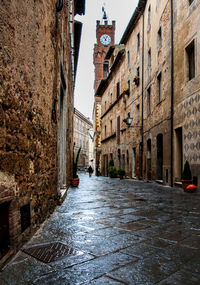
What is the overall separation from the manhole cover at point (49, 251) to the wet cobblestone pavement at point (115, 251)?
0.03 m

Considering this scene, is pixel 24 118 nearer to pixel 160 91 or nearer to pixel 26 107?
pixel 26 107

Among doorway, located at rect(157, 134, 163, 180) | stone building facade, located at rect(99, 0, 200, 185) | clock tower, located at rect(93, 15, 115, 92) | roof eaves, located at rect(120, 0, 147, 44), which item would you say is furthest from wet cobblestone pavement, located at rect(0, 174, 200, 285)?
clock tower, located at rect(93, 15, 115, 92)

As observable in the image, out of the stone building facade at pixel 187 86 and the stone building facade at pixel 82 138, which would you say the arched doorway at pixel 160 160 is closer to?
the stone building facade at pixel 187 86

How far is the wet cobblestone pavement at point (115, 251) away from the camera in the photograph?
191 centimetres

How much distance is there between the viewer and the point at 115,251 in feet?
8.13

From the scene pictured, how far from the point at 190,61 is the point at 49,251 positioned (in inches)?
350

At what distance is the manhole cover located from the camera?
2283mm

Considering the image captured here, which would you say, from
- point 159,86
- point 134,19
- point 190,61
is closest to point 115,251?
point 190,61

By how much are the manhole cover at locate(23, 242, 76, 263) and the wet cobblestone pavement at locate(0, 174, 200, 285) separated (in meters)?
0.03

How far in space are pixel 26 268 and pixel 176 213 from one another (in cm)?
305

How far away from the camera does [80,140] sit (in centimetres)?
5312

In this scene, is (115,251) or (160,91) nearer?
(115,251)

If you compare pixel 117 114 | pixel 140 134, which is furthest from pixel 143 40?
pixel 117 114

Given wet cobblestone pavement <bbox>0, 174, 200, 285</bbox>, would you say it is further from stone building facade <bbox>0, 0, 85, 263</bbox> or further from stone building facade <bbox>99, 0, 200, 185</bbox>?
stone building facade <bbox>99, 0, 200, 185</bbox>
